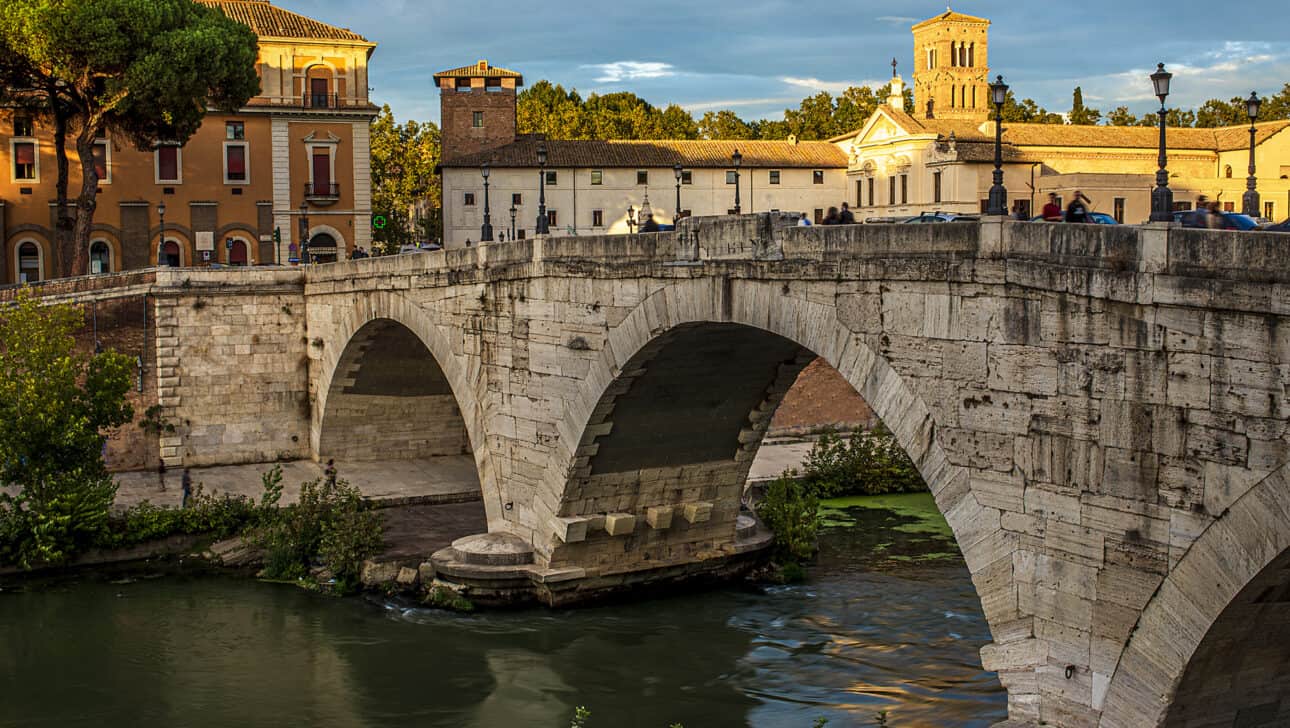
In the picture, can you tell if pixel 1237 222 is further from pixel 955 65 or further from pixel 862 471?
pixel 955 65

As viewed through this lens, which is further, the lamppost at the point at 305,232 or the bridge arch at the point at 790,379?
the lamppost at the point at 305,232

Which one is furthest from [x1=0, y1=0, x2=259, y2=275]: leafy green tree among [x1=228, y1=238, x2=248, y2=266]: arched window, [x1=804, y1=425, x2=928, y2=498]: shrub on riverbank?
[x1=804, y1=425, x2=928, y2=498]: shrub on riverbank

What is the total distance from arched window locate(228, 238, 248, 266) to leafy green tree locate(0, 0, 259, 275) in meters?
4.77

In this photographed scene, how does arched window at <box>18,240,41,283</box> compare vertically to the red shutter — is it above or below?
below

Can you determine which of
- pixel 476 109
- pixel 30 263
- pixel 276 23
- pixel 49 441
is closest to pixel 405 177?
pixel 476 109

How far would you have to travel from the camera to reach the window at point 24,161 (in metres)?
37.8

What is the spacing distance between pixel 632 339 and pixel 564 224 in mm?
32590

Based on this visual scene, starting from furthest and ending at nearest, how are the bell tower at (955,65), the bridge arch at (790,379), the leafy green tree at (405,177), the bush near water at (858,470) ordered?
the bell tower at (955,65) < the leafy green tree at (405,177) < the bush near water at (858,470) < the bridge arch at (790,379)

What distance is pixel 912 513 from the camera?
2633 centimetres

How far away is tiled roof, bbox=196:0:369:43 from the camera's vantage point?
40.7m

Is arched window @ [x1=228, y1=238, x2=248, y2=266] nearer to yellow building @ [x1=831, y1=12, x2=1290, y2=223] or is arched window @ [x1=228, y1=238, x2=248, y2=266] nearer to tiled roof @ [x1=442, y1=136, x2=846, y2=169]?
tiled roof @ [x1=442, y1=136, x2=846, y2=169]

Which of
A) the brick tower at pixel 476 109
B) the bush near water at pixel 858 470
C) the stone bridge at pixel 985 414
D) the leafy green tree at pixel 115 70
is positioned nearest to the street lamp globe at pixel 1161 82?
the stone bridge at pixel 985 414

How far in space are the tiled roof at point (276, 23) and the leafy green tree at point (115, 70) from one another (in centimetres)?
424

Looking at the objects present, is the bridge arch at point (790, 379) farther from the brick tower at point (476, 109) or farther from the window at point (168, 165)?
the brick tower at point (476, 109)
